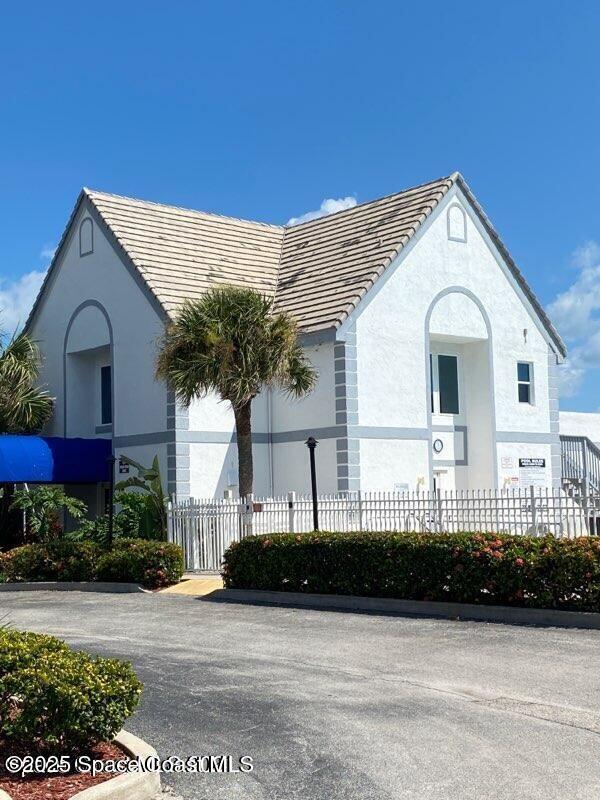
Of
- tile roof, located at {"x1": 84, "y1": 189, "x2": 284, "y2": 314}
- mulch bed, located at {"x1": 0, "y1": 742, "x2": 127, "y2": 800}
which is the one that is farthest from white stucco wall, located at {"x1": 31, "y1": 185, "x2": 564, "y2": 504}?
mulch bed, located at {"x1": 0, "y1": 742, "x2": 127, "y2": 800}

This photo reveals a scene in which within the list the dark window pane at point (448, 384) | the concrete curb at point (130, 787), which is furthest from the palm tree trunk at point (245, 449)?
the concrete curb at point (130, 787)

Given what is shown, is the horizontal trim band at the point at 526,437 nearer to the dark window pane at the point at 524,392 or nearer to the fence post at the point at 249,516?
the dark window pane at the point at 524,392

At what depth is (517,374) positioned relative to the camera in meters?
31.3

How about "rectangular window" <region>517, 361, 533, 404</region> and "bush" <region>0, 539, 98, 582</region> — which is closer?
"bush" <region>0, 539, 98, 582</region>

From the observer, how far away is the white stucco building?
27.4 metres

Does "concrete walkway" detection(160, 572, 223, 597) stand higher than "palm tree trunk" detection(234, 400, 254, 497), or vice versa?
"palm tree trunk" detection(234, 400, 254, 497)

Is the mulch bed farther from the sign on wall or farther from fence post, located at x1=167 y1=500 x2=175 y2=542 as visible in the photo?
the sign on wall

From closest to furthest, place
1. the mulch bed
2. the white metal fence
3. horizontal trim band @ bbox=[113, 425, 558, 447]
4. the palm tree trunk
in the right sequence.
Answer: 1. the mulch bed
2. the white metal fence
3. the palm tree trunk
4. horizontal trim band @ bbox=[113, 425, 558, 447]

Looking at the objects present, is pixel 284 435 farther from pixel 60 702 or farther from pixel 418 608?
pixel 60 702

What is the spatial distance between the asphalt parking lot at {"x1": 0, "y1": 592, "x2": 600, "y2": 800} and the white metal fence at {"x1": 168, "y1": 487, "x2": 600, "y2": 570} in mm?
3798

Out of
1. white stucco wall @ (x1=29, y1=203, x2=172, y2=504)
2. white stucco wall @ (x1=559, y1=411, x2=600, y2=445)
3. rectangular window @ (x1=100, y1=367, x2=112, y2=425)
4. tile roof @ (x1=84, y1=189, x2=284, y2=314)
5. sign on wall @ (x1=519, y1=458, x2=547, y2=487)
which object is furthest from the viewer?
white stucco wall @ (x1=559, y1=411, x2=600, y2=445)

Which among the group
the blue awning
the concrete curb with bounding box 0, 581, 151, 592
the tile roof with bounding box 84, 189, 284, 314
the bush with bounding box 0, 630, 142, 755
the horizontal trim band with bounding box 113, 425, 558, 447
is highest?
the tile roof with bounding box 84, 189, 284, 314

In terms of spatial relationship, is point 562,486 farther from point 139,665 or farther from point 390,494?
point 139,665

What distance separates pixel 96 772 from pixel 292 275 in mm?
24407
